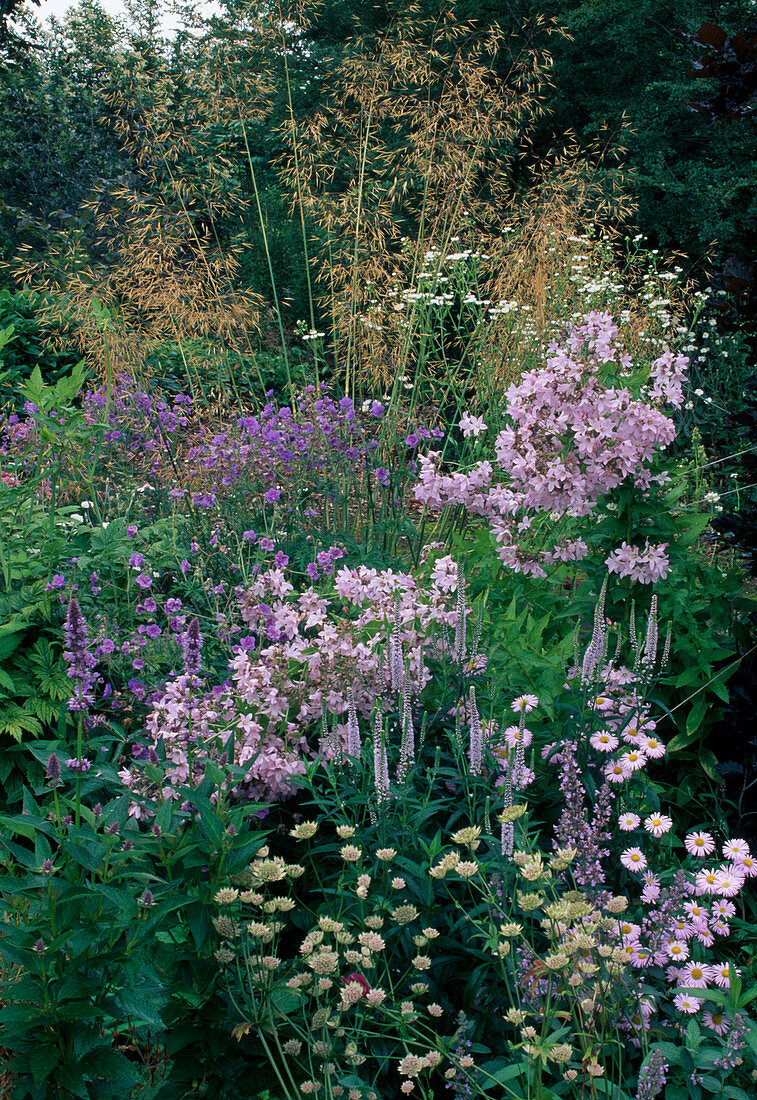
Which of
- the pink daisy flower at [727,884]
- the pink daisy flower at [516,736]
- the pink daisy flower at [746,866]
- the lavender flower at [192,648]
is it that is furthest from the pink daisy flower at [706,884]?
the lavender flower at [192,648]

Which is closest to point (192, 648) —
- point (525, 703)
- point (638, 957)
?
point (525, 703)

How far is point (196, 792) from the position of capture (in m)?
1.67

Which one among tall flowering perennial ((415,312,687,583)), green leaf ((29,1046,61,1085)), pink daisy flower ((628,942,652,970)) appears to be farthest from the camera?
tall flowering perennial ((415,312,687,583))

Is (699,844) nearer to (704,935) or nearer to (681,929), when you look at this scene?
(704,935)

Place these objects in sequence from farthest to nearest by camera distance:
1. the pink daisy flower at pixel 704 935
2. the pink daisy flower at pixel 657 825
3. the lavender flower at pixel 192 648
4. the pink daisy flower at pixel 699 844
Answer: the lavender flower at pixel 192 648, the pink daisy flower at pixel 699 844, the pink daisy flower at pixel 657 825, the pink daisy flower at pixel 704 935

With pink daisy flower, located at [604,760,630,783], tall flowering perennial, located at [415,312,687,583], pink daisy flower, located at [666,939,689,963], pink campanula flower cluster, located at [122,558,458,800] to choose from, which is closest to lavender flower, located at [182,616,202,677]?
pink campanula flower cluster, located at [122,558,458,800]

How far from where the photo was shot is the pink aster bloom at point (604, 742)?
83.2 inches

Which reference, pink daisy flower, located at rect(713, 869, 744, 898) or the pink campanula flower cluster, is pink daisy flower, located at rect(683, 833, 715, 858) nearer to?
pink daisy flower, located at rect(713, 869, 744, 898)

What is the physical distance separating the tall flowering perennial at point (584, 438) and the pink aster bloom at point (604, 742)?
70 cm

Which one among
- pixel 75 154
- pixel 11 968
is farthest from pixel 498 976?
pixel 75 154

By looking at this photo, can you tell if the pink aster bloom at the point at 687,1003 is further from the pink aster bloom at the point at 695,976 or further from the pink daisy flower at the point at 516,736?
the pink daisy flower at the point at 516,736

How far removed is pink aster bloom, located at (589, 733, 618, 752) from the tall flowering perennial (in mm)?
697

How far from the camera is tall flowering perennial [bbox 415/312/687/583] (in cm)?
268

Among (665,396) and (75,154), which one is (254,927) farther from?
(75,154)
